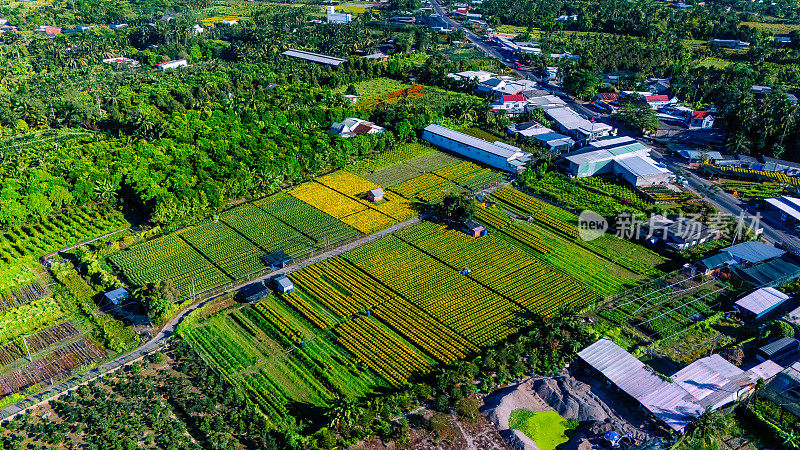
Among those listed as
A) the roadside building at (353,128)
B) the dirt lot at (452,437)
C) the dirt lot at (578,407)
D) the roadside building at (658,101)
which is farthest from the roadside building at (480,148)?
the dirt lot at (452,437)

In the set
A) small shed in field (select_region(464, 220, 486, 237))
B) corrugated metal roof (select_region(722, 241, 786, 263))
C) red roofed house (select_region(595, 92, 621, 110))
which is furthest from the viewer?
red roofed house (select_region(595, 92, 621, 110))

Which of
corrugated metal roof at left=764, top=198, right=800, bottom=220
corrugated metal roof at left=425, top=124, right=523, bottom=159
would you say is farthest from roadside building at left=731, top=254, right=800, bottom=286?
corrugated metal roof at left=425, top=124, right=523, bottom=159

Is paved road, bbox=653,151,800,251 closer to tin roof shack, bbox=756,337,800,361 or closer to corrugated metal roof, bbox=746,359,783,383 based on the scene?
tin roof shack, bbox=756,337,800,361

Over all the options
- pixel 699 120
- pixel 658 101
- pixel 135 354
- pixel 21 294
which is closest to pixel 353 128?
pixel 21 294

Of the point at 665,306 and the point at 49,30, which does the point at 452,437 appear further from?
the point at 49,30

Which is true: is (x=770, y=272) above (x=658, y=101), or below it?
below

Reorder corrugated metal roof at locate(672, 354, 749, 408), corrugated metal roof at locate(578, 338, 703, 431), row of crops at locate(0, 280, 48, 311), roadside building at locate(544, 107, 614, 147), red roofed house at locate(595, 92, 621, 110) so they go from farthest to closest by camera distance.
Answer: red roofed house at locate(595, 92, 621, 110) → roadside building at locate(544, 107, 614, 147) → row of crops at locate(0, 280, 48, 311) → corrugated metal roof at locate(672, 354, 749, 408) → corrugated metal roof at locate(578, 338, 703, 431)
